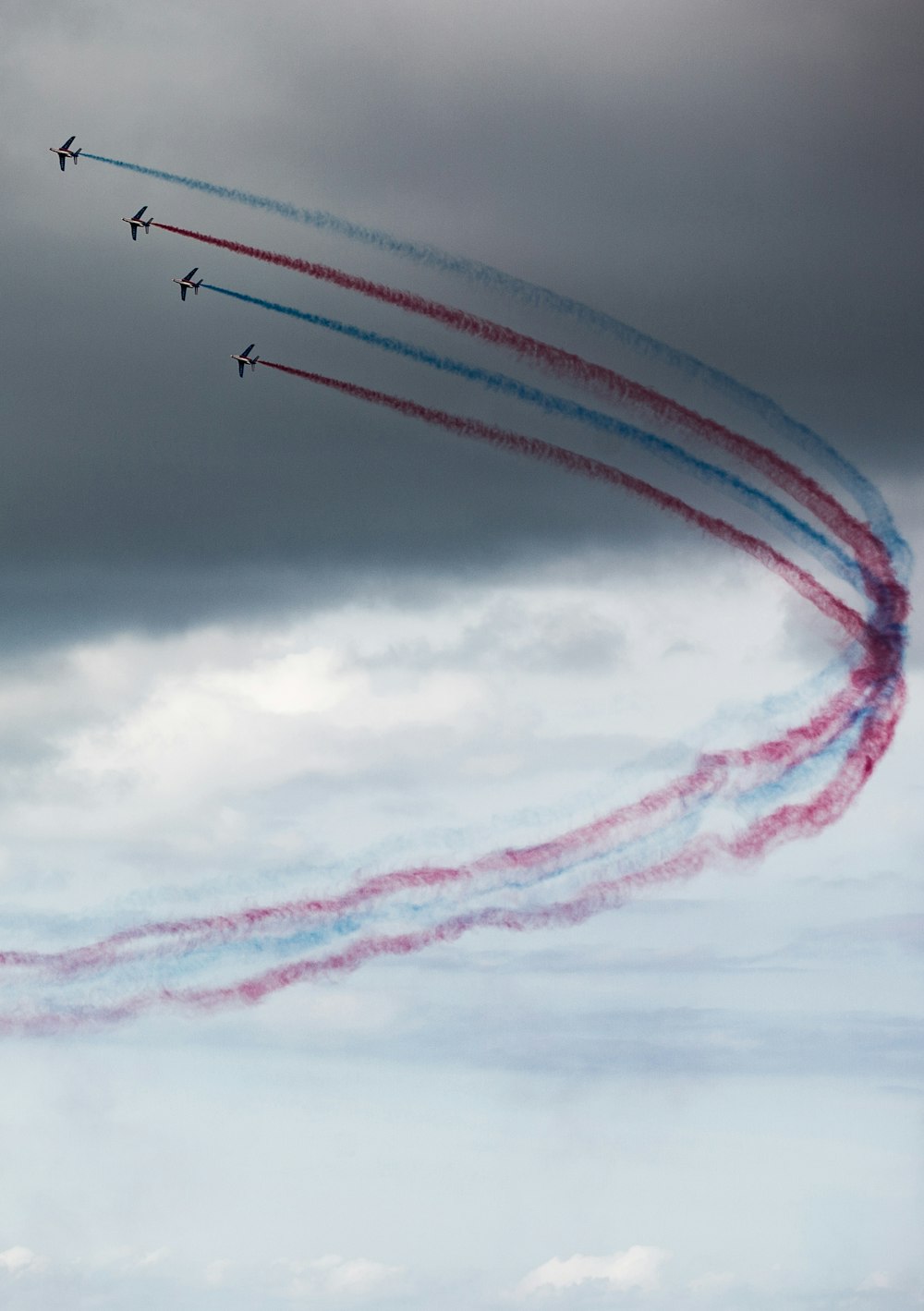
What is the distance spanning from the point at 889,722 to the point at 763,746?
18.1 feet

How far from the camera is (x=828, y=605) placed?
117 metres

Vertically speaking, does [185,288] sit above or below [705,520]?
above

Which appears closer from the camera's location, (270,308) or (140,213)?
(270,308)

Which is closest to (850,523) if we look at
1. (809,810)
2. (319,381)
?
(809,810)

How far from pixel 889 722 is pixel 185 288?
121 feet

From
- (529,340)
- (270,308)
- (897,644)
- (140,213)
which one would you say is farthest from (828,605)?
(140,213)

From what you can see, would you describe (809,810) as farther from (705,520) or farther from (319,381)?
(319,381)

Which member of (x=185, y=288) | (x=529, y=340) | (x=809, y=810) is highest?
(x=185, y=288)

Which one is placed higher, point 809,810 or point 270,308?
point 270,308

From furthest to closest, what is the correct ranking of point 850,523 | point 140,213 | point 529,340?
point 140,213 < point 850,523 < point 529,340

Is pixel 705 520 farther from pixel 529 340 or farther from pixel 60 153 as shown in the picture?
pixel 60 153

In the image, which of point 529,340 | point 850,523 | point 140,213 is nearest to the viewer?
point 529,340

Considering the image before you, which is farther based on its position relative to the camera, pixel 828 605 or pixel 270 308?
pixel 828 605

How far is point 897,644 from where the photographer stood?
383 feet
